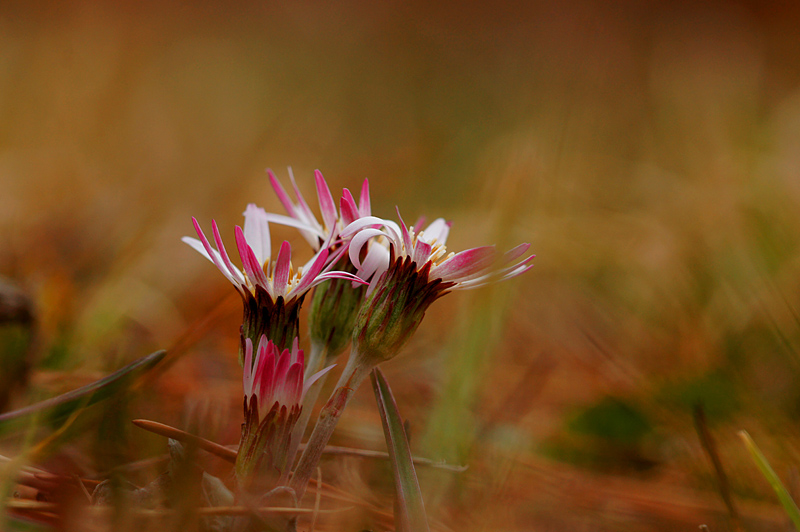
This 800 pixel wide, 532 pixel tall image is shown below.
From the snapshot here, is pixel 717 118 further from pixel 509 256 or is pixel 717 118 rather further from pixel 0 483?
pixel 0 483

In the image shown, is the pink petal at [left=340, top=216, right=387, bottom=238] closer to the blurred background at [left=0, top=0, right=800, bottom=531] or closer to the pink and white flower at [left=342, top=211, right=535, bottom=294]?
the pink and white flower at [left=342, top=211, right=535, bottom=294]

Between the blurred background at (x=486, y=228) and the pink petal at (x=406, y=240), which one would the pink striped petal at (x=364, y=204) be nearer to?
the pink petal at (x=406, y=240)

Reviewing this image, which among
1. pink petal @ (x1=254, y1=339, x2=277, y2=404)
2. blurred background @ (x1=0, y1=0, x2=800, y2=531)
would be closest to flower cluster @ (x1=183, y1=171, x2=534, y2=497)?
pink petal @ (x1=254, y1=339, x2=277, y2=404)

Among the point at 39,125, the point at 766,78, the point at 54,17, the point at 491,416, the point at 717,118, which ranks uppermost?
the point at 54,17

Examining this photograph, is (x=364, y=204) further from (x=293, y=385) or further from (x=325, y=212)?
(x=293, y=385)

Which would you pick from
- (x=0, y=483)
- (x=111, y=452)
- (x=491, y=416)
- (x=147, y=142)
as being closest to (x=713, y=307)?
(x=491, y=416)

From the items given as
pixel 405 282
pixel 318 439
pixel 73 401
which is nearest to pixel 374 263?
pixel 405 282

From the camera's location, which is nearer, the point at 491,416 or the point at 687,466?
the point at 687,466
